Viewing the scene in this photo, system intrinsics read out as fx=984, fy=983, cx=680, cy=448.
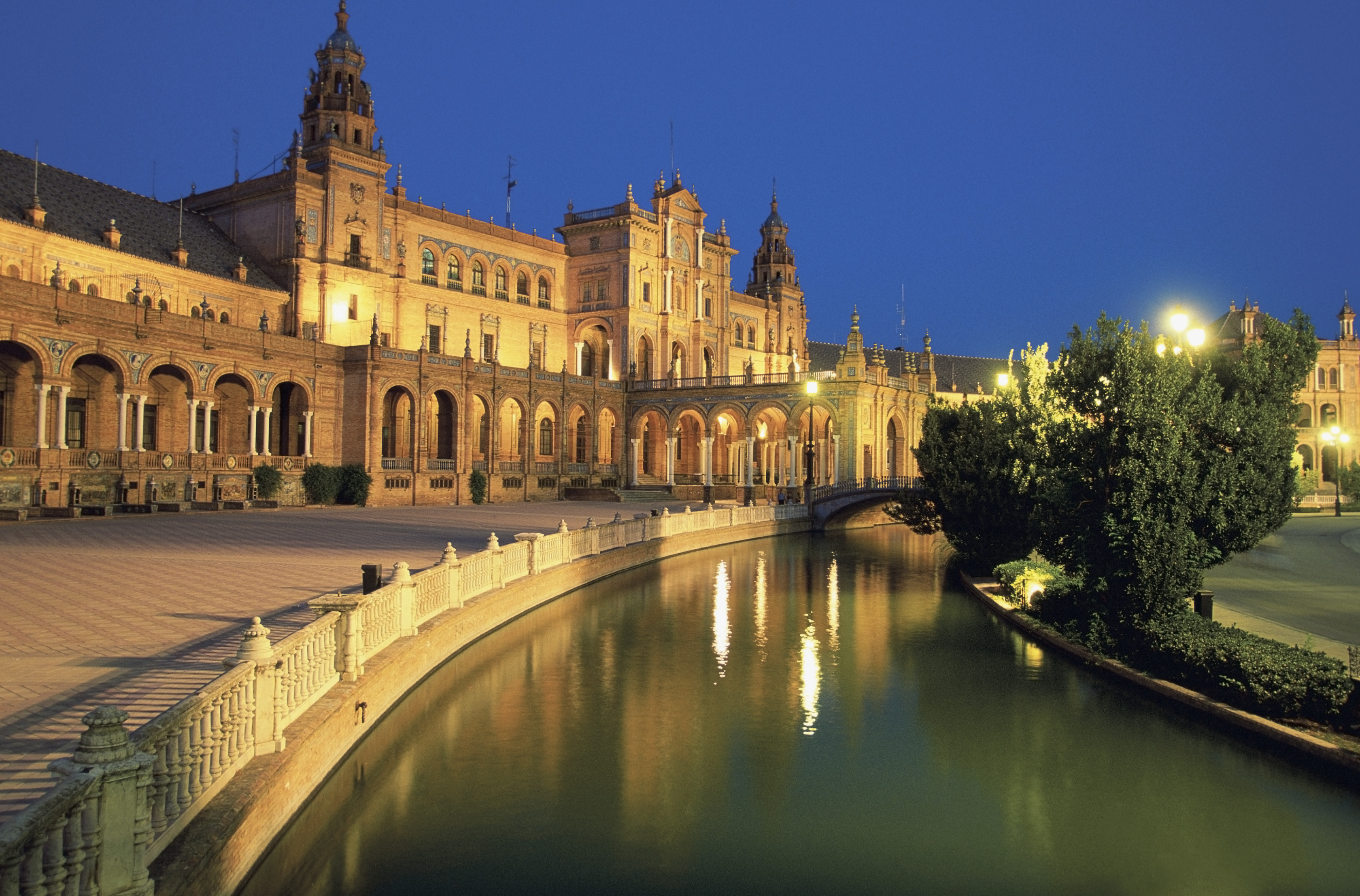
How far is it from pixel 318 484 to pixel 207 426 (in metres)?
5.03

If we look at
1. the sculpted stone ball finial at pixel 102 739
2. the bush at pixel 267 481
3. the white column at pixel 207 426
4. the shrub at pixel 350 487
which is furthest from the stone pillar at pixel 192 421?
the sculpted stone ball finial at pixel 102 739

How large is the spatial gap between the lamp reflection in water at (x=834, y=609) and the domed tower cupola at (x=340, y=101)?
1341 inches

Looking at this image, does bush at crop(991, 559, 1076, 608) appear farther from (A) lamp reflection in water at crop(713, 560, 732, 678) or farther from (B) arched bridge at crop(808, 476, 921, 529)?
(B) arched bridge at crop(808, 476, 921, 529)

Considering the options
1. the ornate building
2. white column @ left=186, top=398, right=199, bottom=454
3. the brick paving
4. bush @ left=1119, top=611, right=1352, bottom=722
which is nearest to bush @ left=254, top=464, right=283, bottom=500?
the ornate building

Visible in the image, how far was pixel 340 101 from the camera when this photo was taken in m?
48.9

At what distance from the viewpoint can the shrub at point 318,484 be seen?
3872cm

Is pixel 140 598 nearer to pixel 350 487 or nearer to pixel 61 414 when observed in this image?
pixel 61 414

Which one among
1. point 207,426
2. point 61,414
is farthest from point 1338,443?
point 61,414

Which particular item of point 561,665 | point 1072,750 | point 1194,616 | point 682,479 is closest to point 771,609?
point 561,665

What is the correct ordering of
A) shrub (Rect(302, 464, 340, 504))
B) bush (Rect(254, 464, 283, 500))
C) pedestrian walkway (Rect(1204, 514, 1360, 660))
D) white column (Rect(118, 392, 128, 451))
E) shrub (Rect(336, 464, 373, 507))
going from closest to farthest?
pedestrian walkway (Rect(1204, 514, 1360, 660))
white column (Rect(118, 392, 128, 451))
bush (Rect(254, 464, 283, 500))
shrub (Rect(302, 464, 340, 504))
shrub (Rect(336, 464, 373, 507))

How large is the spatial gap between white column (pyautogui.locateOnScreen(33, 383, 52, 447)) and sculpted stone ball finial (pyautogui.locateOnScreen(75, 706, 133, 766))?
29.2 meters

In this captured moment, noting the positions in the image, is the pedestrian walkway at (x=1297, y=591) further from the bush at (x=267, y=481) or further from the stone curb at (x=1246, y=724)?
the bush at (x=267, y=481)

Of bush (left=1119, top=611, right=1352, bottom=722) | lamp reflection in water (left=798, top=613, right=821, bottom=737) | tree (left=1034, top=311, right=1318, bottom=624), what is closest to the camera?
bush (left=1119, top=611, right=1352, bottom=722)

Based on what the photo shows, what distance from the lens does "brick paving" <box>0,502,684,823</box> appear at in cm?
761
